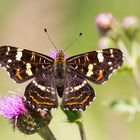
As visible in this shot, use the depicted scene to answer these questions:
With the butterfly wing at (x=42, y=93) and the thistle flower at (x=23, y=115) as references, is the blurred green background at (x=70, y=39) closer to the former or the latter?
the thistle flower at (x=23, y=115)

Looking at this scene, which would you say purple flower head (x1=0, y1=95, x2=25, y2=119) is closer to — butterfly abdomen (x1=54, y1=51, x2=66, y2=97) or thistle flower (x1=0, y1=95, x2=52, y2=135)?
thistle flower (x1=0, y1=95, x2=52, y2=135)

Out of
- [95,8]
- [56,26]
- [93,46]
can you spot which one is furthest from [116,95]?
[56,26]

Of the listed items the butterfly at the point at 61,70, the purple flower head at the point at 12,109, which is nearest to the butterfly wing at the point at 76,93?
the butterfly at the point at 61,70

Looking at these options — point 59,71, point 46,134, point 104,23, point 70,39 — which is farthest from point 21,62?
point 70,39

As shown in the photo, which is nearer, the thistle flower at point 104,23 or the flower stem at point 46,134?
the flower stem at point 46,134

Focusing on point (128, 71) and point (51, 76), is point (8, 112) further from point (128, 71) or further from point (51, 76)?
point (128, 71)

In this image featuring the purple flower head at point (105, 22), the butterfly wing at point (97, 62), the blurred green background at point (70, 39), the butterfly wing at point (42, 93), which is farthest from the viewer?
the blurred green background at point (70, 39)

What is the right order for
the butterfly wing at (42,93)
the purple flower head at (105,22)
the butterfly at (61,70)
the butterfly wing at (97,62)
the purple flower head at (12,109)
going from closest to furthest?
1. the butterfly wing at (42,93)
2. the butterfly at (61,70)
3. the butterfly wing at (97,62)
4. the purple flower head at (12,109)
5. the purple flower head at (105,22)
